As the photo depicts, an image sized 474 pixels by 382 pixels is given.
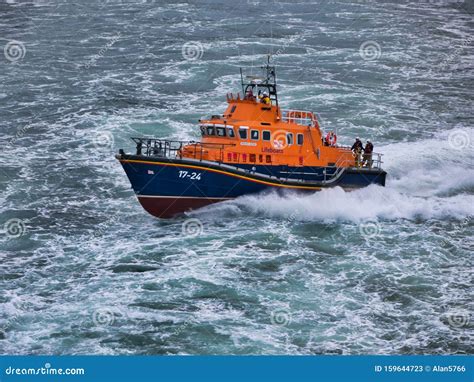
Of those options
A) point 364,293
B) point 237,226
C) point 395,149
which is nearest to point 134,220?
point 237,226

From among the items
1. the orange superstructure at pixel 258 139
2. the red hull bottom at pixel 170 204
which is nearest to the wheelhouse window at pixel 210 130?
the orange superstructure at pixel 258 139

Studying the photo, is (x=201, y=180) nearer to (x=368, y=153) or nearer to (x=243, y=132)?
(x=243, y=132)

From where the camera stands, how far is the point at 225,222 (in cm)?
3600

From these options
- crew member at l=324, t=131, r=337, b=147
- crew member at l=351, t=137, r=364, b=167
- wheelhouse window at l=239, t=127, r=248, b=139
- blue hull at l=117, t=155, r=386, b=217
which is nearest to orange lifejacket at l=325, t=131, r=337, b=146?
crew member at l=324, t=131, r=337, b=147

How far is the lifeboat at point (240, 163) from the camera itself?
3516cm

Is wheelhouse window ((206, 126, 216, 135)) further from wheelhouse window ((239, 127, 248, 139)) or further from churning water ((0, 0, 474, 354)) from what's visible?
churning water ((0, 0, 474, 354))

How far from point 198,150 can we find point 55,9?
2134 inches

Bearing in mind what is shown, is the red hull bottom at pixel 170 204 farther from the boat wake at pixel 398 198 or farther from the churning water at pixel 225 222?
the boat wake at pixel 398 198

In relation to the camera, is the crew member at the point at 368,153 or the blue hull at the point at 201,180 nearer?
the blue hull at the point at 201,180

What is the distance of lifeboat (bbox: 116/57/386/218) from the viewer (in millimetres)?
35156

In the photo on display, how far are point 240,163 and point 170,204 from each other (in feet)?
11.4

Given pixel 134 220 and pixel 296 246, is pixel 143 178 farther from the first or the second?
pixel 296 246

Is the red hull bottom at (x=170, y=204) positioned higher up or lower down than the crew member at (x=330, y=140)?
lower down

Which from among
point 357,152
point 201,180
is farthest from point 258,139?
point 357,152
